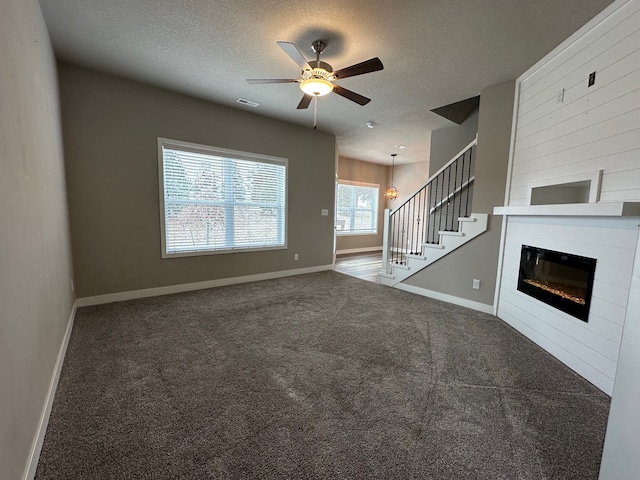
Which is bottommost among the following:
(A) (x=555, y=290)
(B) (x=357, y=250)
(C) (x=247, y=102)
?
(B) (x=357, y=250)

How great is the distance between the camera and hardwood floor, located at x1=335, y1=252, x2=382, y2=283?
5605 mm

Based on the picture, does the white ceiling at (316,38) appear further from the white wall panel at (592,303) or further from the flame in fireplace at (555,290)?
the flame in fireplace at (555,290)

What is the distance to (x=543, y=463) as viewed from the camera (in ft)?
4.63

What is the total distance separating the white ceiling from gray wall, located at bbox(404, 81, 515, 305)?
28cm

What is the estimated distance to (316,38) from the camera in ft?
8.62

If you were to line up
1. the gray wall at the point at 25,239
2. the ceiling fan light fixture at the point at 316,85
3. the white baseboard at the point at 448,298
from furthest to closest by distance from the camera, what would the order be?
the white baseboard at the point at 448,298 → the ceiling fan light fixture at the point at 316,85 → the gray wall at the point at 25,239

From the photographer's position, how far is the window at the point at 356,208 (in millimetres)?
8211

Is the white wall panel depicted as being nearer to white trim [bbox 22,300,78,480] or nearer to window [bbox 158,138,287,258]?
white trim [bbox 22,300,78,480]

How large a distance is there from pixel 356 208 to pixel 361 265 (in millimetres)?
2567

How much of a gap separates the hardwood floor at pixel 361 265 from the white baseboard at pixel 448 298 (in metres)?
0.70

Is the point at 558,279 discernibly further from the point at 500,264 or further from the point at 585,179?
the point at 585,179

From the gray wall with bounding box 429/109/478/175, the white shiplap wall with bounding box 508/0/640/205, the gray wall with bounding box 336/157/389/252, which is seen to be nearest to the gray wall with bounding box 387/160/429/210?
the gray wall with bounding box 336/157/389/252

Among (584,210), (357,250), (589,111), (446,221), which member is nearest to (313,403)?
(584,210)

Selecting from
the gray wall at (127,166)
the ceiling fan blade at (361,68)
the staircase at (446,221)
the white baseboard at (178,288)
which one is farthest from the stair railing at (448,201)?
the gray wall at (127,166)
